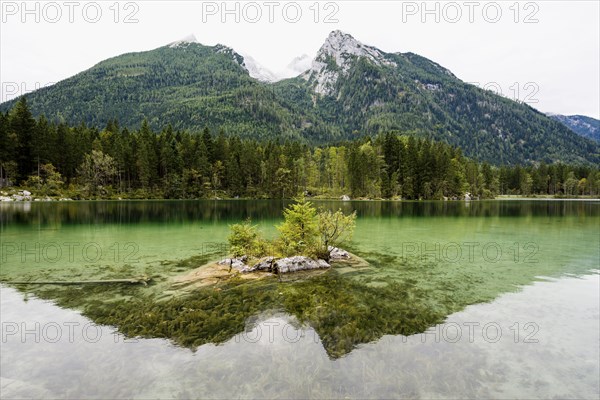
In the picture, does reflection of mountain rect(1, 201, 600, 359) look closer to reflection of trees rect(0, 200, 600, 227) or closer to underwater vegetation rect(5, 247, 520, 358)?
underwater vegetation rect(5, 247, 520, 358)

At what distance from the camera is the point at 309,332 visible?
11391 millimetres

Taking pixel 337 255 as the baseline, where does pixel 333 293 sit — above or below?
below

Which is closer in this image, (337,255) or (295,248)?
(295,248)

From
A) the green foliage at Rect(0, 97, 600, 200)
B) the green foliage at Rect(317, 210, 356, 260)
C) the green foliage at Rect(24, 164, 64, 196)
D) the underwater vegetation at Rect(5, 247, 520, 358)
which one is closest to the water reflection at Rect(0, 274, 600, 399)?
the underwater vegetation at Rect(5, 247, 520, 358)

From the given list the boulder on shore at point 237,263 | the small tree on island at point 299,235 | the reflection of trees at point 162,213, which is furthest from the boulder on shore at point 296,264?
the reflection of trees at point 162,213

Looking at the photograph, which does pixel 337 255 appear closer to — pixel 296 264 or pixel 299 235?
pixel 299 235

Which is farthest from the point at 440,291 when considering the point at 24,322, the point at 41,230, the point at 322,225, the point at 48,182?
the point at 48,182

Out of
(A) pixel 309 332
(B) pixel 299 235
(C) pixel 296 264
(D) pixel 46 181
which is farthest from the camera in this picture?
(D) pixel 46 181

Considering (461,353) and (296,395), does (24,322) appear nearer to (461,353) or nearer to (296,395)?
(296,395)

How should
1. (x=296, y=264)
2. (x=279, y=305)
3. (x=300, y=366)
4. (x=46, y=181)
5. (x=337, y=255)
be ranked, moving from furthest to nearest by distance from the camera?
(x=46, y=181), (x=337, y=255), (x=296, y=264), (x=279, y=305), (x=300, y=366)

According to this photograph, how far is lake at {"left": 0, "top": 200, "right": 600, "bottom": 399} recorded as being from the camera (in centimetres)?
824

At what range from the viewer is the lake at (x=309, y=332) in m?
8.24

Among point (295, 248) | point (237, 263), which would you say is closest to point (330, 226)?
point (295, 248)

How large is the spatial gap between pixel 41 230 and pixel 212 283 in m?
28.4
